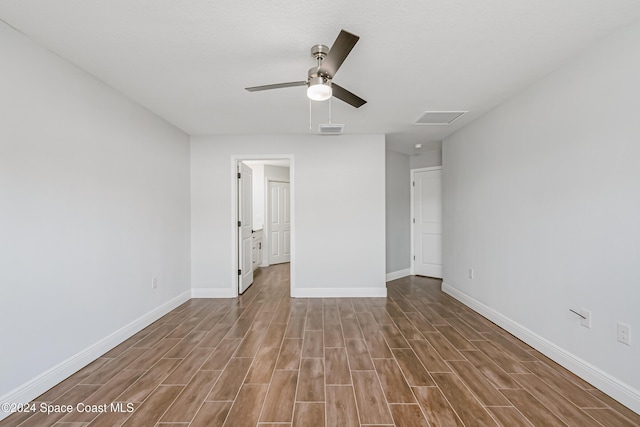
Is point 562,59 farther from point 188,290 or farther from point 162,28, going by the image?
point 188,290

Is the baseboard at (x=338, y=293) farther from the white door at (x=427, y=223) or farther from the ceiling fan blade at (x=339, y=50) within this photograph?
the ceiling fan blade at (x=339, y=50)

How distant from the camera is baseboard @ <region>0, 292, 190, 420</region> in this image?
67.0 inches

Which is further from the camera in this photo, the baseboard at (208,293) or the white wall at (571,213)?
the baseboard at (208,293)

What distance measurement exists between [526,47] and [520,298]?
2.23m

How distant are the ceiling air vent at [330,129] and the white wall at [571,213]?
5.76ft

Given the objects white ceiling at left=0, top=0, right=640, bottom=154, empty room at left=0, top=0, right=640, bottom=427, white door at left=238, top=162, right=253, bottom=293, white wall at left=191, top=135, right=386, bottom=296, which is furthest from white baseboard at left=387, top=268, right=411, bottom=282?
white ceiling at left=0, top=0, right=640, bottom=154

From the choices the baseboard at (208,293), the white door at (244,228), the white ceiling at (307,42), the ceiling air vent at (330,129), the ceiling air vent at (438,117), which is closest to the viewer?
the white ceiling at (307,42)

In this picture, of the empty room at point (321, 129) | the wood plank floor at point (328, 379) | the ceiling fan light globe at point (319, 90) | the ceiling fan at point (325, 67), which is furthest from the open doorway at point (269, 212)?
the ceiling fan light globe at point (319, 90)

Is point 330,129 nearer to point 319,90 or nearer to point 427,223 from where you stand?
point 319,90

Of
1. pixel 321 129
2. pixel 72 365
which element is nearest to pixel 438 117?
pixel 321 129

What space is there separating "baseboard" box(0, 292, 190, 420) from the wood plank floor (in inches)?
2.2

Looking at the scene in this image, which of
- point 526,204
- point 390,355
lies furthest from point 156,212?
point 526,204

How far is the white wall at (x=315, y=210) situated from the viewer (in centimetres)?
393

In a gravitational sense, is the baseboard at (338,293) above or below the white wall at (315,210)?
below
